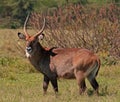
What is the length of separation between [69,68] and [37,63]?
2.83 feet

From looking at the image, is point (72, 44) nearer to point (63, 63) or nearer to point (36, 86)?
point (36, 86)

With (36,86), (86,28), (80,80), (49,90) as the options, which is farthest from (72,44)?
(80,80)

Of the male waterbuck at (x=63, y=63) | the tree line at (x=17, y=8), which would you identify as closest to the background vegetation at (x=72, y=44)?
the male waterbuck at (x=63, y=63)

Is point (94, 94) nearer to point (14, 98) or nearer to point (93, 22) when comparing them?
point (14, 98)

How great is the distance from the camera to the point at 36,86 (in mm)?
12961

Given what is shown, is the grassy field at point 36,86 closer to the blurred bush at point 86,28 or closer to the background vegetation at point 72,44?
the background vegetation at point 72,44

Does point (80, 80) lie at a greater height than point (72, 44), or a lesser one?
greater

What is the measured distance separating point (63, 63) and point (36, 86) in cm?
193

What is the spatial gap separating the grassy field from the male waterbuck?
0.36m

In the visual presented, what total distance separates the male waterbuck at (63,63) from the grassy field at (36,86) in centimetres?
36

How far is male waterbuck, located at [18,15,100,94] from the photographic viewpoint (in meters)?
11.0

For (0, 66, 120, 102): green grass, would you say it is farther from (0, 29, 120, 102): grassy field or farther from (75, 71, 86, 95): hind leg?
(75, 71, 86, 95): hind leg

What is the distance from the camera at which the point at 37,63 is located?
1153cm

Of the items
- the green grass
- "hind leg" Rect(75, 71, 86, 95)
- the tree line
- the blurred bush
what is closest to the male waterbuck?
"hind leg" Rect(75, 71, 86, 95)
